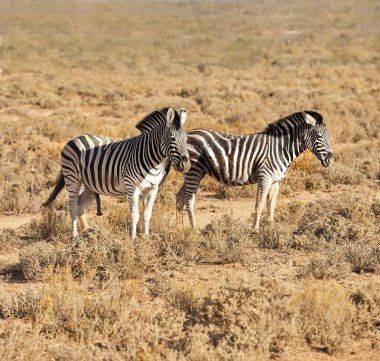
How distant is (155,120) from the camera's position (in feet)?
28.4

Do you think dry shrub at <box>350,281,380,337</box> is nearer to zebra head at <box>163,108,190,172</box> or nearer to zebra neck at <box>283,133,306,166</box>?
zebra head at <box>163,108,190,172</box>

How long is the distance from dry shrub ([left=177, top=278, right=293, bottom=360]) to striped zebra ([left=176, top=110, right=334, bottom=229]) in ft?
10.9

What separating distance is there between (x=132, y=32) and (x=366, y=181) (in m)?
65.9

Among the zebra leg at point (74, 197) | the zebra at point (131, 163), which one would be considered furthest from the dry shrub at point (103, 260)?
the zebra leg at point (74, 197)

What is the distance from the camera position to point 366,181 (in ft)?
42.7

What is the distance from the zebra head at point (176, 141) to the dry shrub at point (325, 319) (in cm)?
280

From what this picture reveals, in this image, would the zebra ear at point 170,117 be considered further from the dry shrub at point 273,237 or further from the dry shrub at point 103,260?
the dry shrub at point 273,237

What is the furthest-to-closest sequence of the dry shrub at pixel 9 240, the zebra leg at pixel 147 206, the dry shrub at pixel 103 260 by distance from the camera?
the dry shrub at pixel 9 240 < the zebra leg at pixel 147 206 < the dry shrub at pixel 103 260

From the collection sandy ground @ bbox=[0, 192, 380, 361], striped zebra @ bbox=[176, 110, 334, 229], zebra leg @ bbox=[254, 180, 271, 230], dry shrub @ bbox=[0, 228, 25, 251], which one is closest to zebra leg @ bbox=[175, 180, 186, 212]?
striped zebra @ bbox=[176, 110, 334, 229]

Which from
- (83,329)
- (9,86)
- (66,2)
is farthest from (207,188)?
(66,2)

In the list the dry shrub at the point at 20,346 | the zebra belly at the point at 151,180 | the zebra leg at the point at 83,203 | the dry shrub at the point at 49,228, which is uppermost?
the zebra belly at the point at 151,180

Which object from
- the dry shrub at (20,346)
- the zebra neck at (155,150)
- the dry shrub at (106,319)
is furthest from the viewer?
the zebra neck at (155,150)

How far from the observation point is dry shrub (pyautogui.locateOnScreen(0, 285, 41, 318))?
646cm

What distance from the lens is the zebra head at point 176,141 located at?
8148mm
